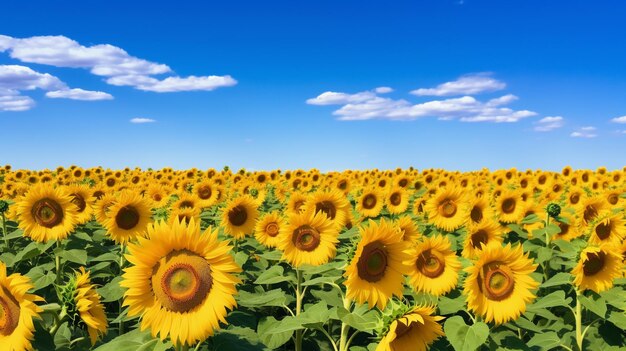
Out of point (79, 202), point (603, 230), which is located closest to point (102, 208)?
point (79, 202)

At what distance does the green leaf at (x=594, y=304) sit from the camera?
5.29 meters

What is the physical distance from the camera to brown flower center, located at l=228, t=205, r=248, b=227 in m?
8.30

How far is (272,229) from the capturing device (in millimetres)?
8094

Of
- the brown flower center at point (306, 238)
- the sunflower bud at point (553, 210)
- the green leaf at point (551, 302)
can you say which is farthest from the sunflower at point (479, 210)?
the green leaf at point (551, 302)

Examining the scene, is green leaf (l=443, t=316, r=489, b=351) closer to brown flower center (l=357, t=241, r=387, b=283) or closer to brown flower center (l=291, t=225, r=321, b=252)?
brown flower center (l=357, t=241, r=387, b=283)

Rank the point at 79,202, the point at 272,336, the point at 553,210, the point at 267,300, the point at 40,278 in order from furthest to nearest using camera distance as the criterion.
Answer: the point at 79,202, the point at 553,210, the point at 40,278, the point at 272,336, the point at 267,300

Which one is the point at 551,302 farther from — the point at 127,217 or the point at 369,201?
the point at 369,201

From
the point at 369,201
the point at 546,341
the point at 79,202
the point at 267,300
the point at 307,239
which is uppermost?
the point at 79,202

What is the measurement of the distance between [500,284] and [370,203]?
6.98m

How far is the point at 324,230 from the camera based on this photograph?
6.40 m

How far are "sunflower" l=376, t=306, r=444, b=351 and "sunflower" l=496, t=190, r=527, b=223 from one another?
24.2 ft

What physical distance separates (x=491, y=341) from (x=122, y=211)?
5.22 metres

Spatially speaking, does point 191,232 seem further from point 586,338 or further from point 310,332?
point 586,338

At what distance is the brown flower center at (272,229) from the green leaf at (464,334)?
4095 mm
